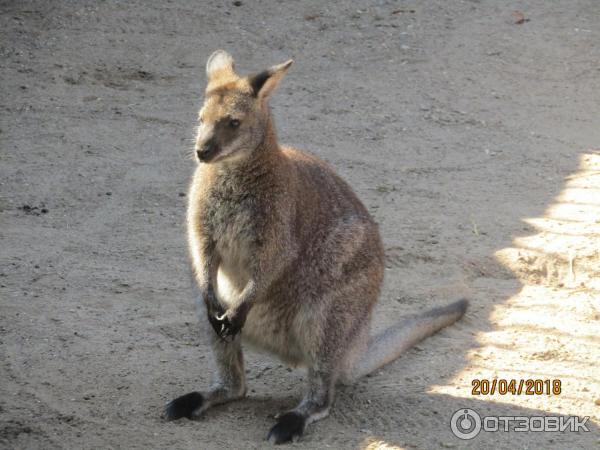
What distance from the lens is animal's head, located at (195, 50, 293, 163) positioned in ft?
15.4

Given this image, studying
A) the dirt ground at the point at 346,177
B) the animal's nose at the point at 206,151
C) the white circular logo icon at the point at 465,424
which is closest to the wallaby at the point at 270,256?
the animal's nose at the point at 206,151

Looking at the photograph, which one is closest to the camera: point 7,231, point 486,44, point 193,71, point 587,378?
point 587,378

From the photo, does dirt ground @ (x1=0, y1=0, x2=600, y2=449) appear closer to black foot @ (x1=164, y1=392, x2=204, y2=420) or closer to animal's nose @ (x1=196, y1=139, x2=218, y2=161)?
black foot @ (x1=164, y1=392, x2=204, y2=420)

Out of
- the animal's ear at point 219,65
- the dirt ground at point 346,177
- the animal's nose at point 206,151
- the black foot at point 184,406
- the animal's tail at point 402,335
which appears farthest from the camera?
the animal's tail at point 402,335

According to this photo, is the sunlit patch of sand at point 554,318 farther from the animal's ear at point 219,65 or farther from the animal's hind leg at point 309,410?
the animal's ear at point 219,65

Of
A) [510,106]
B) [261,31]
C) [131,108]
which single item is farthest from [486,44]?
[131,108]

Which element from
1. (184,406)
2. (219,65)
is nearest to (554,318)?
(184,406)

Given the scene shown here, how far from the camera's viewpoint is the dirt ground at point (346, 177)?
503cm

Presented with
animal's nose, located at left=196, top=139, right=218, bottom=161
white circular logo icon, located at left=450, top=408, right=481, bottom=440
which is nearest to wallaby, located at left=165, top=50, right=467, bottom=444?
animal's nose, located at left=196, top=139, right=218, bottom=161

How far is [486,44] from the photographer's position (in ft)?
33.2

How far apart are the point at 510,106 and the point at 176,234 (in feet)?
12.3

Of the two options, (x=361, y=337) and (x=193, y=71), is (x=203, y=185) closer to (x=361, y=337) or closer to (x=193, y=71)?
(x=361, y=337)

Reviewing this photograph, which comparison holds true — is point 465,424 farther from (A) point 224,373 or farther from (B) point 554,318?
(B) point 554,318

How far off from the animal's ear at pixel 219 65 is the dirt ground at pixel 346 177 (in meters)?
1.53
